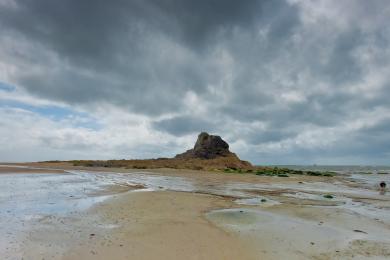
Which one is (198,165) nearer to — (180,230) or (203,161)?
(203,161)

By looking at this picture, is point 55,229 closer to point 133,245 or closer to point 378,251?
point 133,245

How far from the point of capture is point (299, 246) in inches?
322

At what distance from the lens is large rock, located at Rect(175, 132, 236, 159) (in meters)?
60.6

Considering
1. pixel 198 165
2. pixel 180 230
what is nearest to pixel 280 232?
pixel 180 230

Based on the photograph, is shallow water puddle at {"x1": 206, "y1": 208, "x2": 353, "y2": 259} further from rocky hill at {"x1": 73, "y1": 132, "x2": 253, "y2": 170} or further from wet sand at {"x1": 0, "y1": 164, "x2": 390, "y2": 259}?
rocky hill at {"x1": 73, "y1": 132, "x2": 253, "y2": 170}

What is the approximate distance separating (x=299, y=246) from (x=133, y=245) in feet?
14.3

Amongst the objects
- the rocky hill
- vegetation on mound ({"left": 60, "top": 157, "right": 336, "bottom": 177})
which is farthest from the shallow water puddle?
the rocky hill

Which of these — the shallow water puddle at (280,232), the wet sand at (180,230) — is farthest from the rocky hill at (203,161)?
the shallow water puddle at (280,232)

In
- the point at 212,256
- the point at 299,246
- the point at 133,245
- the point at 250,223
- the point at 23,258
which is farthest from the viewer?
the point at 250,223

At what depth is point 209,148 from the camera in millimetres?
61531

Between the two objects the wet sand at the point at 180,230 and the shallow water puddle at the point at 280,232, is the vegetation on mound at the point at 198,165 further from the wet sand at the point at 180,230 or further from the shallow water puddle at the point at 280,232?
the shallow water puddle at the point at 280,232

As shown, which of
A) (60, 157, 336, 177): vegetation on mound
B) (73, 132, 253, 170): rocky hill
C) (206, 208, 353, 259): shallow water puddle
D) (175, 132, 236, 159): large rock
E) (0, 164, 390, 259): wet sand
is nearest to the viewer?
(0, 164, 390, 259): wet sand

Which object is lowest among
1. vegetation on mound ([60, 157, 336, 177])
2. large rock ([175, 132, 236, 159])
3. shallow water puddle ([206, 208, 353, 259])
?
shallow water puddle ([206, 208, 353, 259])

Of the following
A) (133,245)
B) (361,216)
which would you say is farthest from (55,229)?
(361,216)
